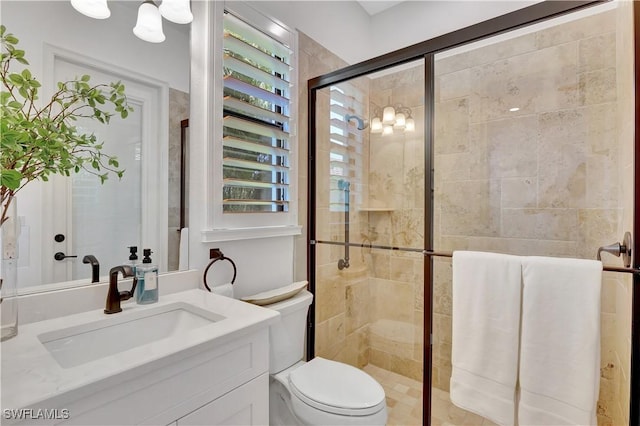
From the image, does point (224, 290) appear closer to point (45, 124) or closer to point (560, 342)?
point (45, 124)

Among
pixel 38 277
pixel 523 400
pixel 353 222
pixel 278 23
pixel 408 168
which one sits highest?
pixel 278 23

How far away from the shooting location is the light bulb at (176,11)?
1294 millimetres

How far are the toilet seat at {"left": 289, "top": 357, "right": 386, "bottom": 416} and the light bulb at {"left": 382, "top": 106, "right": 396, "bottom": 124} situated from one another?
1.43 metres

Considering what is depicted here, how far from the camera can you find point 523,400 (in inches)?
47.8

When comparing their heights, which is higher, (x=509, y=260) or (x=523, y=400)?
(x=509, y=260)

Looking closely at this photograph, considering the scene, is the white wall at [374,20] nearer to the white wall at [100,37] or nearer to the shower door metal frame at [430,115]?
the shower door metal frame at [430,115]

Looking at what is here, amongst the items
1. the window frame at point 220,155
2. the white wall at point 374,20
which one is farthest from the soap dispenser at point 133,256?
the white wall at point 374,20

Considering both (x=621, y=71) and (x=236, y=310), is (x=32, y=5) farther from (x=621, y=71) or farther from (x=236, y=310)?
(x=621, y=71)

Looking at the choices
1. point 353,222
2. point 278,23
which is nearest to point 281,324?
point 353,222

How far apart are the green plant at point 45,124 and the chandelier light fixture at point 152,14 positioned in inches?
9.1

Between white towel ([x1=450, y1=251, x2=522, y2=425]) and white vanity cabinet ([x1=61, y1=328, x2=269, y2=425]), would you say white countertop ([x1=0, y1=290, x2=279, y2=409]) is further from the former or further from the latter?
white towel ([x1=450, y1=251, x2=522, y2=425])

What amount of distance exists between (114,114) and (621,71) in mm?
2122

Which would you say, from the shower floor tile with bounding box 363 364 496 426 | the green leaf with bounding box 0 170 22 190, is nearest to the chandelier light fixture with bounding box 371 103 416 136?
the shower floor tile with bounding box 363 364 496 426

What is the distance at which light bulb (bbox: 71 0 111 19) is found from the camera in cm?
109
